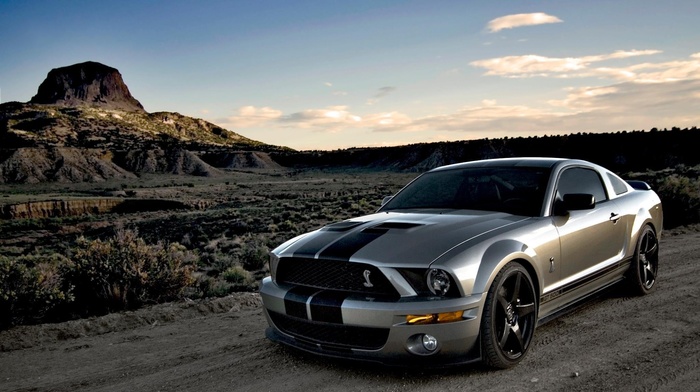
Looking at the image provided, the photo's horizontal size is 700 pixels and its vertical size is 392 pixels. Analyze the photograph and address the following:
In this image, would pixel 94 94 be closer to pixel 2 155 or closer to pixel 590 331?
pixel 2 155

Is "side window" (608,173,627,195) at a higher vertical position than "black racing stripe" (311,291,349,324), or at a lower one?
higher

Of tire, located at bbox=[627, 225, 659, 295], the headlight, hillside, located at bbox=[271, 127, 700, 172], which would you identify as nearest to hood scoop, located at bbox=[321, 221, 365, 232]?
the headlight

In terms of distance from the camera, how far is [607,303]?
19.9 ft

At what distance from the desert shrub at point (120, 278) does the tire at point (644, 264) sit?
19.2ft

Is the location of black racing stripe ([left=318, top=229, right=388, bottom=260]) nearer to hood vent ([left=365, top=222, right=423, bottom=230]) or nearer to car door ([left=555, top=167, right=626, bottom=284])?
hood vent ([left=365, top=222, right=423, bottom=230])

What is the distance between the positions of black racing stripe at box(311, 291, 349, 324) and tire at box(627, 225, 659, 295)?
146 inches

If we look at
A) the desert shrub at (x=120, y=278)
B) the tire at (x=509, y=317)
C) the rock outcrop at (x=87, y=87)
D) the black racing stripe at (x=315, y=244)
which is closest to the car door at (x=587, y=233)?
the tire at (x=509, y=317)

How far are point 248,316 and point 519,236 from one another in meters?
3.46

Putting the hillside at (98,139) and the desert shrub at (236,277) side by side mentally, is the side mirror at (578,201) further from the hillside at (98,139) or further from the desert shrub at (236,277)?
the hillside at (98,139)

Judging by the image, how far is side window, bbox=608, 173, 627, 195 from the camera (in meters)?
6.21

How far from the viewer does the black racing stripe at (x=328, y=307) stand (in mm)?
3920

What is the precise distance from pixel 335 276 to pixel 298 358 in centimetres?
97

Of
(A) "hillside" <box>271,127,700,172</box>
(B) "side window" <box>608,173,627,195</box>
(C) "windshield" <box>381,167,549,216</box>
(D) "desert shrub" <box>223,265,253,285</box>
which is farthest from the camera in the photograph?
(A) "hillside" <box>271,127,700,172</box>

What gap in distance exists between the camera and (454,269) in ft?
12.5
